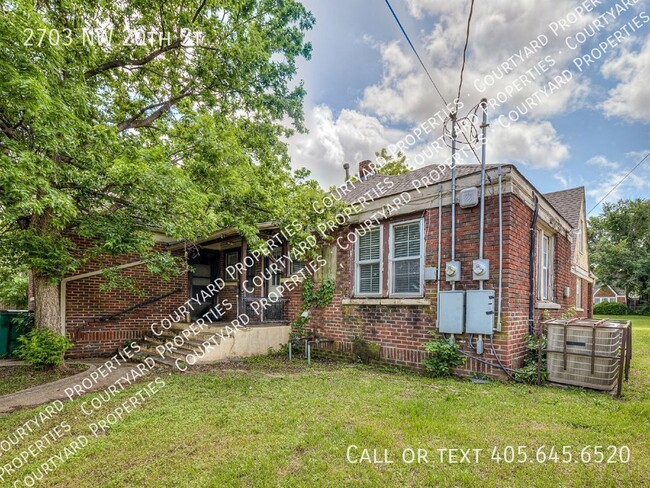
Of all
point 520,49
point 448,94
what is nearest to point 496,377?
point 448,94

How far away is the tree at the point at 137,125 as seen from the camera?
409cm

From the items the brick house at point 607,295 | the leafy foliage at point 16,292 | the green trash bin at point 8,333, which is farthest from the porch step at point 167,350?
the brick house at point 607,295

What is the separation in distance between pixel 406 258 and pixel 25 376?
295 inches

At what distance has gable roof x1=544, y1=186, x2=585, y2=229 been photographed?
13.1 meters

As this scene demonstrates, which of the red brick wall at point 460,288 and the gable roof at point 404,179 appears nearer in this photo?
the red brick wall at point 460,288

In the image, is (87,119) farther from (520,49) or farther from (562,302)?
(562,302)

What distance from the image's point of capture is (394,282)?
6910 mm

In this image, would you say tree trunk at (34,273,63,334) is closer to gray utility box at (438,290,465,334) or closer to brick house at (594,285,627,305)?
gray utility box at (438,290,465,334)

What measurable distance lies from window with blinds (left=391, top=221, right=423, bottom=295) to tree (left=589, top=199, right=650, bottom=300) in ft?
121

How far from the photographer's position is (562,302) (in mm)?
8711

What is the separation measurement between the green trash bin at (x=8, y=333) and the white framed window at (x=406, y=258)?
29.8 feet

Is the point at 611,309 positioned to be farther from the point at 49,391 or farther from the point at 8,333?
the point at 8,333

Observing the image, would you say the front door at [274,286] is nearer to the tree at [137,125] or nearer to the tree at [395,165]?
the tree at [137,125]

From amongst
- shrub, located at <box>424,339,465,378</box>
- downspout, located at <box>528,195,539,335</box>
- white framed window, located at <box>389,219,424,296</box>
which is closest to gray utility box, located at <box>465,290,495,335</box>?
shrub, located at <box>424,339,465,378</box>
